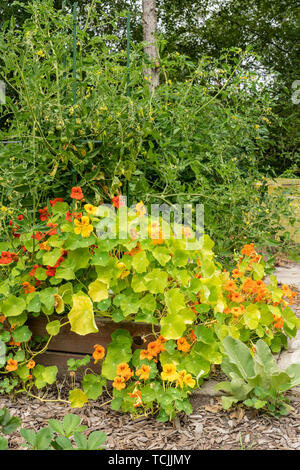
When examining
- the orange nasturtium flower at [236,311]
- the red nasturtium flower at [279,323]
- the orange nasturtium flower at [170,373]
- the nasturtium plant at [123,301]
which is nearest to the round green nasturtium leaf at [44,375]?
the nasturtium plant at [123,301]

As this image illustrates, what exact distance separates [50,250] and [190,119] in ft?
3.73

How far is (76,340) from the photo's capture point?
1.81 meters

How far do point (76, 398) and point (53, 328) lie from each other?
10.4 inches

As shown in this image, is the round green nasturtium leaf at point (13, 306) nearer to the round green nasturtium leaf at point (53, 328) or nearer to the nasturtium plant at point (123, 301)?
the nasturtium plant at point (123, 301)

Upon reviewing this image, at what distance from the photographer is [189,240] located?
70.1 inches

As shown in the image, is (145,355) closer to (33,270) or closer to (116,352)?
(116,352)

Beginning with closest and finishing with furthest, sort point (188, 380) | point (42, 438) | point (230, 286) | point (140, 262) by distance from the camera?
point (42, 438), point (188, 380), point (140, 262), point (230, 286)

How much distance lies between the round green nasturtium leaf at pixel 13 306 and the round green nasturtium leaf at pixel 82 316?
0.70 ft

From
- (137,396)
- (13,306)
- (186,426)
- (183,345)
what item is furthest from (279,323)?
(13,306)

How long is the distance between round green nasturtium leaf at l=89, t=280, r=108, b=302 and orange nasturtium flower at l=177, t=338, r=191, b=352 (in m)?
0.31

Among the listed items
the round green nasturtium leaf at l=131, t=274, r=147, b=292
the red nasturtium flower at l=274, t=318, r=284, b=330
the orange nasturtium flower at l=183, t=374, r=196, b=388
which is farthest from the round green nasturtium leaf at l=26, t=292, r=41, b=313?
the red nasturtium flower at l=274, t=318, r=284, b=330
